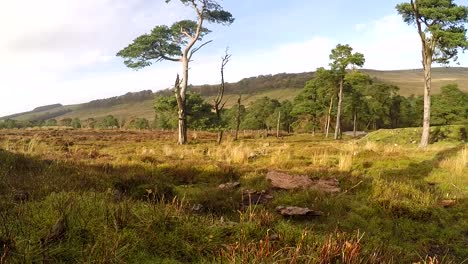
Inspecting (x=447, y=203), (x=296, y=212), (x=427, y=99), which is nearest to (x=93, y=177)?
(x=296, y=212)

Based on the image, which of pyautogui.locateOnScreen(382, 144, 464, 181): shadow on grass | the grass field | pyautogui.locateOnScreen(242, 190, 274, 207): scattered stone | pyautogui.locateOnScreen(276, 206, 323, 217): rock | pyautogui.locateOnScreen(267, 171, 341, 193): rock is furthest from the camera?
pyautogui.locateOnScreen(382, 144, 464, 181): shadow on grass

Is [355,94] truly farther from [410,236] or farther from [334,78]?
[410,236]

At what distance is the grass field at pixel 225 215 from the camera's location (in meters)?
3.12

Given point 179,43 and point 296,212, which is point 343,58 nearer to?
point 179,43

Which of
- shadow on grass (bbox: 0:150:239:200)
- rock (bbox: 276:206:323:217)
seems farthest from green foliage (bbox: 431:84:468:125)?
rock (bbox: 276:206:323:217)

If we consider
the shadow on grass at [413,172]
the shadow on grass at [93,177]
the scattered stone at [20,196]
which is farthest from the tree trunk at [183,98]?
the scattered stone at [20,196]

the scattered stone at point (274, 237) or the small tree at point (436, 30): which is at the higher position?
the small tree at point (436, 30)

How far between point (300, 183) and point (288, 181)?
0.31m

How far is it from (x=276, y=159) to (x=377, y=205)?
20.2 feet

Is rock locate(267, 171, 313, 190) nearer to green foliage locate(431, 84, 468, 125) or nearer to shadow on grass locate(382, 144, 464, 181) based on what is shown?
shadow on grass locate(382, 144, 464, 181)

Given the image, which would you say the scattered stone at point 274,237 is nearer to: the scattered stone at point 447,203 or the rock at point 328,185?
the rock at point 328,185

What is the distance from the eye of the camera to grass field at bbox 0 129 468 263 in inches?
123

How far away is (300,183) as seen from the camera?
8.41 m

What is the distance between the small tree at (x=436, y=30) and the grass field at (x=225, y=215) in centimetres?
1024
